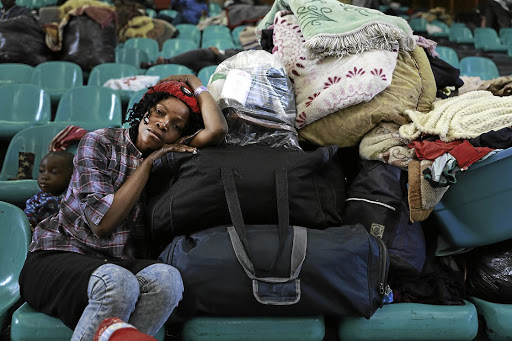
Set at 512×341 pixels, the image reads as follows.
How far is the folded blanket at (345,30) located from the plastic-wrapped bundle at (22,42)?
2.84 meters

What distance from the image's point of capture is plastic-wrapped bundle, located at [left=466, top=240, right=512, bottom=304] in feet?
4.61

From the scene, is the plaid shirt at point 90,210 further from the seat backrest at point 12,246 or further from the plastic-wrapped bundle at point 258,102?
the plastic-wrapped bundle at point 258,102

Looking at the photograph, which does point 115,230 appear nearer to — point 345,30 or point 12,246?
point 12,246

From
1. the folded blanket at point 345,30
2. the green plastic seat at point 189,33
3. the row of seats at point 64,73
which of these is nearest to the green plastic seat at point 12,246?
the folded blanket at point 345,30

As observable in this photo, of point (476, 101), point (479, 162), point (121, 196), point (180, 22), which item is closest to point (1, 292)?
point (121, 196)

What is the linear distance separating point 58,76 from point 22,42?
63cm

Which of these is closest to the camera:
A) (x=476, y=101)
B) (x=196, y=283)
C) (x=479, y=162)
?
(x=196, y=283)

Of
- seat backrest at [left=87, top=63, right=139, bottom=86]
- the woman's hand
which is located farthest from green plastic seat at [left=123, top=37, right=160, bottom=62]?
the woman's hand

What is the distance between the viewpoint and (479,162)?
134 cm

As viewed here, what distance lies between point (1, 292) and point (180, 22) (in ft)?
17.4

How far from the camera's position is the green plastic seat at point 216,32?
17.0ft

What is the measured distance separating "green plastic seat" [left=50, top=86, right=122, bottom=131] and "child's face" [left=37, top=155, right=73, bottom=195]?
95cm

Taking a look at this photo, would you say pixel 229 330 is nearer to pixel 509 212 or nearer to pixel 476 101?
pixel 509 212

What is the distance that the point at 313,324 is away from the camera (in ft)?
4.05
